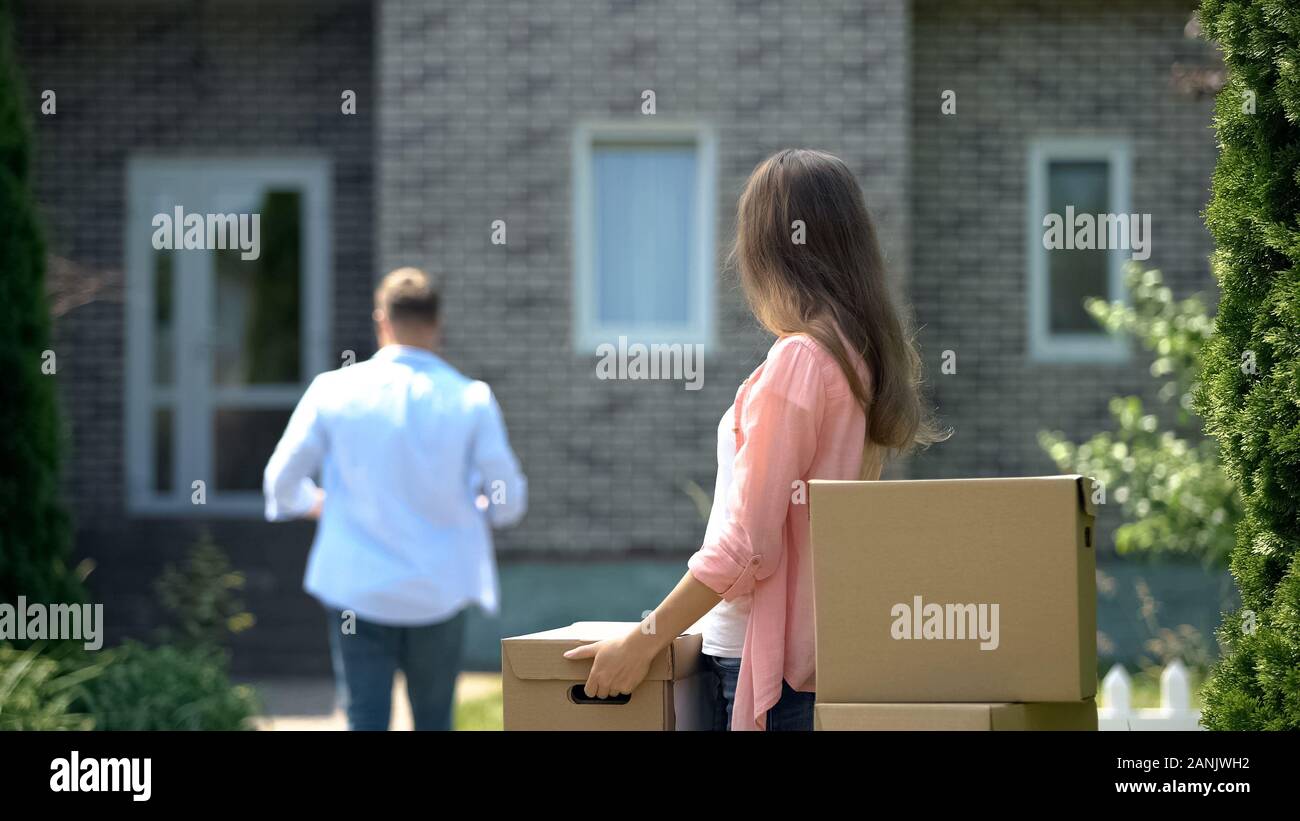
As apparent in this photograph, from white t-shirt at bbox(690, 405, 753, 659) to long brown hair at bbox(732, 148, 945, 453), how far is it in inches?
8.8

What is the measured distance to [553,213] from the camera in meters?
9.29

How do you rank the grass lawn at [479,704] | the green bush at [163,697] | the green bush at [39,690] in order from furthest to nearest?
the grass lawn at [479,704], the green bush at [163,697], the green bush at [39,690]

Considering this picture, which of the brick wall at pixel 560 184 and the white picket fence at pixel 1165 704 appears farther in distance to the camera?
the brick wall at pixel 560 184

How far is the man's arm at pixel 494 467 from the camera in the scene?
4.94 meters

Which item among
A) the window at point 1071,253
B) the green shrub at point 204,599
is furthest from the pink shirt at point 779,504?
the window at point 1071,253

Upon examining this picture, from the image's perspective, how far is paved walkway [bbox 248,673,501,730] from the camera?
7645 millimetres

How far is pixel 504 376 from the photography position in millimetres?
9281

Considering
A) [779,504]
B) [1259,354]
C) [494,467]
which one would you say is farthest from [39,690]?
[1259,354]

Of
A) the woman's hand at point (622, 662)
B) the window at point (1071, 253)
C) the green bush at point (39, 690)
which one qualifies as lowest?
the green bush at point (39, 690)

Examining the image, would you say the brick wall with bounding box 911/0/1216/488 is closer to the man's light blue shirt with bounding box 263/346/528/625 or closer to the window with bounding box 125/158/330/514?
the window with bounding box 125/158/330/514

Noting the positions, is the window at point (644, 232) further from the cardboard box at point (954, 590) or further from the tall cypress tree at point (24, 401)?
the cardboard box at point (954, 590)

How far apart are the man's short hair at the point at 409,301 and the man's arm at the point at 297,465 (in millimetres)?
390

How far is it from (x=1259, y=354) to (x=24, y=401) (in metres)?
5.53

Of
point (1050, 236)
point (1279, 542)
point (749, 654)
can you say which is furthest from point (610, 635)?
point (1050, 236)
